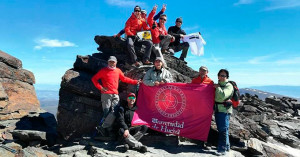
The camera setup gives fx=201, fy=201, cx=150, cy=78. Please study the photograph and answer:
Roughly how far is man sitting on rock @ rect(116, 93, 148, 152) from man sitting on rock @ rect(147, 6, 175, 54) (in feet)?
20.0

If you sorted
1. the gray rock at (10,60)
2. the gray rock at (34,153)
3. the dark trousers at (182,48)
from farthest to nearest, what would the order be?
the gray rock at (10,60) < the dark trousers at (182,48) < the gray rock at (34,153)

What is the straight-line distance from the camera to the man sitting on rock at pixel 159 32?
51.1 feet

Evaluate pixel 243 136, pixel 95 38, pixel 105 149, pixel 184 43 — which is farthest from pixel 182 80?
pixel 95 38

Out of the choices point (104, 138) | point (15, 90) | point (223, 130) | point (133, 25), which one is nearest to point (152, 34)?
point (133, 25)

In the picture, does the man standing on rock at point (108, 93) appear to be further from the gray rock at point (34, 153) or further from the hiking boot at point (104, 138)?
the gray rock at point (34, 153)

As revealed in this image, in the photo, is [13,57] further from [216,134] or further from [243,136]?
[243,136]

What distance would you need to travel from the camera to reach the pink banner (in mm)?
11273

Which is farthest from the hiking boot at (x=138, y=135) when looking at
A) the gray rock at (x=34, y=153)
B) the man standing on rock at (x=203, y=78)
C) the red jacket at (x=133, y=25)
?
the red jacket at (x=133, y=25)

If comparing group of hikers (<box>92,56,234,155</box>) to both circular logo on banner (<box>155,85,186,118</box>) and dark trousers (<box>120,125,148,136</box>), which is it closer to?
dark trousers (<box>120,125,148,136</box>)

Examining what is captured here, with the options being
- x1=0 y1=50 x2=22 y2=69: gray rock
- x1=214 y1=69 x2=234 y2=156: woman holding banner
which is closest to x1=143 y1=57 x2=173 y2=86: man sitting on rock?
x1=214 y1=69 x2=234 y2=156: woman holding banner

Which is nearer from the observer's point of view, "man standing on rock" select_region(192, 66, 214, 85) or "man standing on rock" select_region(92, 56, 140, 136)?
"man standing on rock" select_region(92, 56, 140, 136)

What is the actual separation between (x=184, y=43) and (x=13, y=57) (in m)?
17.9

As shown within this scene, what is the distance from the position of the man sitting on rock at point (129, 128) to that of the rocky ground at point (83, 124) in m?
0.38

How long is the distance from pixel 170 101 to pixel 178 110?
0.69 metres
